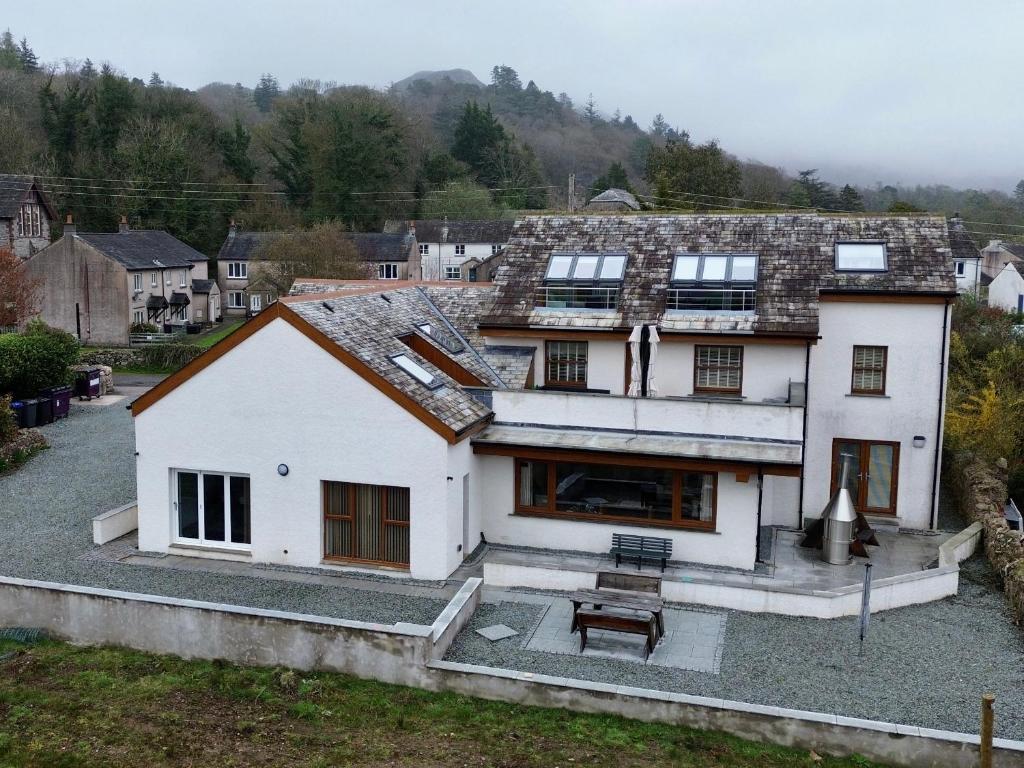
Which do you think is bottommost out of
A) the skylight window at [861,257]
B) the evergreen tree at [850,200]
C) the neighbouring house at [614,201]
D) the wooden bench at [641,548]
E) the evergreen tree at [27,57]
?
the wooden bench at [641,548]

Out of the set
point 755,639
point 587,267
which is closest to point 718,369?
point 587,267

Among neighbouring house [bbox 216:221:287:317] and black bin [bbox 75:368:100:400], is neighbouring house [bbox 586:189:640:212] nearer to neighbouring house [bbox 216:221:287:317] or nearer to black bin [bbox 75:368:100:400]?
neighbouring house [bbox 216:221:287:317]

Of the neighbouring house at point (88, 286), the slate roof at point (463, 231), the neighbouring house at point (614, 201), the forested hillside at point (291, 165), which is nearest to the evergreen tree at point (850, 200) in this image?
the forested hillside at point (291, 165)

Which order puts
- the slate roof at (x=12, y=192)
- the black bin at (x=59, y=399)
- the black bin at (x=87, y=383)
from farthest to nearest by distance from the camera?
the slate roof at (x=12, y=192), the black bin at (x=87, y=383), the black bin at (x=59, y=399)

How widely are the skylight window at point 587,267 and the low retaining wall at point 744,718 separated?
11342 millimetres

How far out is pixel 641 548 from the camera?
54.7ft

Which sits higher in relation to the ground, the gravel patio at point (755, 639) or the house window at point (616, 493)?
the house window at point (616, 493)

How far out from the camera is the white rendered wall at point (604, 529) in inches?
654

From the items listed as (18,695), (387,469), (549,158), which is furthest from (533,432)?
(549,158)

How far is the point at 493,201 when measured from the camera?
81438 mm

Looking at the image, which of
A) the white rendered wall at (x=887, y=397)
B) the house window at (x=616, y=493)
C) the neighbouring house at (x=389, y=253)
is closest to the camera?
the house window at (x=616, y=493)

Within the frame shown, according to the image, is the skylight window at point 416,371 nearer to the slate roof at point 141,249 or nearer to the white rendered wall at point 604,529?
the white rendered wall at point 604,529

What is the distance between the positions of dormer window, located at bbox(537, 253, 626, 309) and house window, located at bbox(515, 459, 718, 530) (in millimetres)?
4730

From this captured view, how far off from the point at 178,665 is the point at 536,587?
611 centimetres
